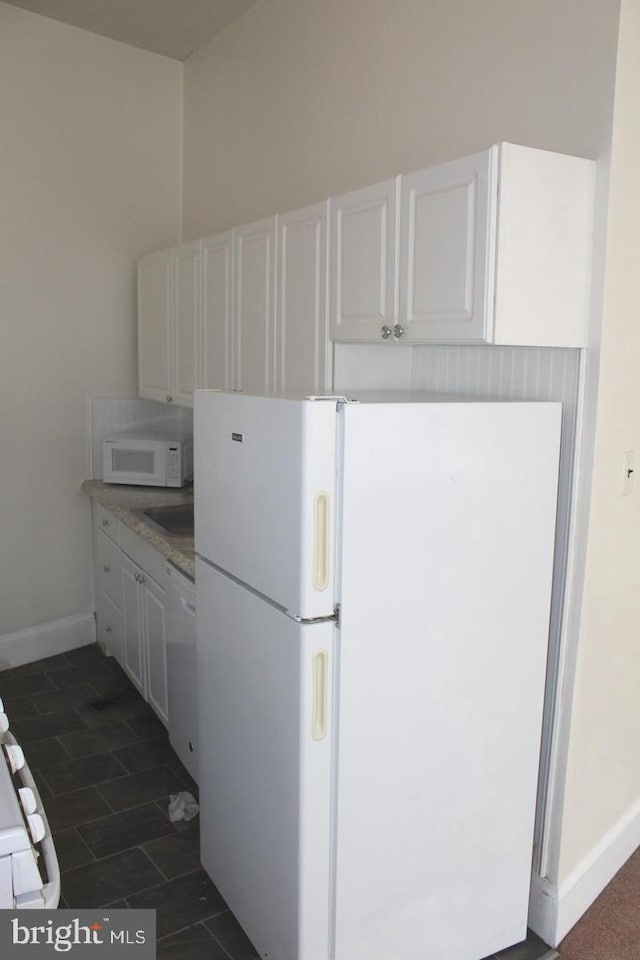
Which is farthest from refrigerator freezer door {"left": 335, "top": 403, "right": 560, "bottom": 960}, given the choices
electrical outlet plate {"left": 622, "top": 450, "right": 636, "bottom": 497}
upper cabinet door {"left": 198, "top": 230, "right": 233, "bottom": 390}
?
upper cabinet door {"left": 198, "top": 230, "right": 233, "bottom": 390}

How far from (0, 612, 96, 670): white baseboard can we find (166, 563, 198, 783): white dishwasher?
4.28 feet

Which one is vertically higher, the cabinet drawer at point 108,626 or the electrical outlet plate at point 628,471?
the electrical outlet plate at point 628,471

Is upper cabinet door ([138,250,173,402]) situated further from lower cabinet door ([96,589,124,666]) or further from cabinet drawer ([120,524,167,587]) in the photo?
lower cabinet door ([96,589,124,666])

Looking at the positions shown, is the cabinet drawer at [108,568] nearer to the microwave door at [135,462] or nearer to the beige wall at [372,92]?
the microwave door at [135,462]

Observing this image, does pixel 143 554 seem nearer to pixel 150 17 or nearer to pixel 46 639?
pixel 46 639

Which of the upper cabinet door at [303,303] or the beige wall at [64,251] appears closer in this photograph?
the upper cabinet door at [303,303]

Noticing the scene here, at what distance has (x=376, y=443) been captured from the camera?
1.79m

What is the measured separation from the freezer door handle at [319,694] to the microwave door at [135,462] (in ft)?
7.53

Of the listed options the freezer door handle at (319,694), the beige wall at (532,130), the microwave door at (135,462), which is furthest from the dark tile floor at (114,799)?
the beige wall at (532,130)

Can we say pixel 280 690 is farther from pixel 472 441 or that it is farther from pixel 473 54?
pixel 473 54

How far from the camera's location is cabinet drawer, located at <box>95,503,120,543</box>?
3695 mm

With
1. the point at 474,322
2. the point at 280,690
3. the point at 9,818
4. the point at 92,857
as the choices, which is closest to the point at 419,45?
the point at 474,322

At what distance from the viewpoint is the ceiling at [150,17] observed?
3.50 m

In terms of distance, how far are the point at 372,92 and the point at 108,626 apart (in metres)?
2.69
